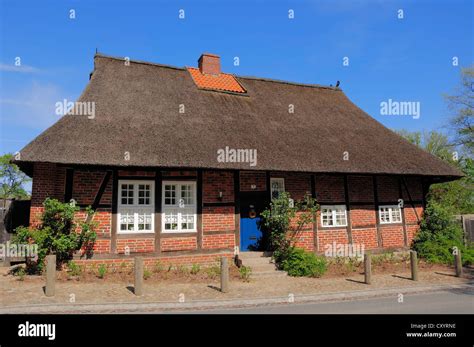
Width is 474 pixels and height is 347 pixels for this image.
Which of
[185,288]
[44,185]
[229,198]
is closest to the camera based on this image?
[185,288]

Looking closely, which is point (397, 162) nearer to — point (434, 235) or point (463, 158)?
point (434, 235)

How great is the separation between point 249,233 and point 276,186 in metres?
1.89

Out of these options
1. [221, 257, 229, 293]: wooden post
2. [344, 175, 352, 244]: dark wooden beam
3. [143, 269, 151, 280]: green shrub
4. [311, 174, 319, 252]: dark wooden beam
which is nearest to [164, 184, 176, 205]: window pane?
[143, 269, 151, 280]: green shrub

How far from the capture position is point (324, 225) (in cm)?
1281

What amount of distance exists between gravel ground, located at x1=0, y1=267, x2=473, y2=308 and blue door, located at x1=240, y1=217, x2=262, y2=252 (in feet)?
6.40

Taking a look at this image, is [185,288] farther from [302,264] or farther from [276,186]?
[276,186]

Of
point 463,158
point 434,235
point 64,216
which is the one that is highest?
point 463,158

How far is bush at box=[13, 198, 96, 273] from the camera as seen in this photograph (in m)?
9.38

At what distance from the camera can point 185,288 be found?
8.94 meters
